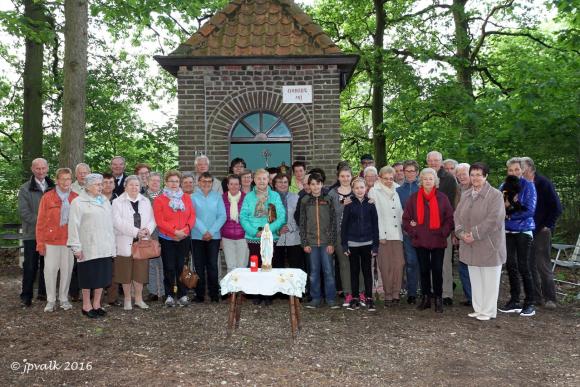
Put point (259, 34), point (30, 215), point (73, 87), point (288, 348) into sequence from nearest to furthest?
point (288, 348), point (30, 215), point (73, 87), point (259, 34)

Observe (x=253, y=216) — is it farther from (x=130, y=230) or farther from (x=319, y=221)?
(x=130, y=230)

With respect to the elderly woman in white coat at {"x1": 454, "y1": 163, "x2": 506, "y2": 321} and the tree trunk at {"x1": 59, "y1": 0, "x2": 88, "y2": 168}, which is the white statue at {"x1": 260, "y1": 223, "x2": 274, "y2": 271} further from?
the tree trunk at {"x1": 59, "y1": 0, "x2": 88, "y2": 168}

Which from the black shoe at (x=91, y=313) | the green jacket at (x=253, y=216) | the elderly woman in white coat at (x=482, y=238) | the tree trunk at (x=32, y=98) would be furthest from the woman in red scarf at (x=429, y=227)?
the tree trunk at (x=32, y=98)

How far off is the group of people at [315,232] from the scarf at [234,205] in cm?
2

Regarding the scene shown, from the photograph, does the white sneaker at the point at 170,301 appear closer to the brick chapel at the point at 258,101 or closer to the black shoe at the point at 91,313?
the black shoe at the point at 91,313

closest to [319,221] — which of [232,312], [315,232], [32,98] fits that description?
[315,232]

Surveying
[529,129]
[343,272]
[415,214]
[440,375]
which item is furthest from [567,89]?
[440,375]

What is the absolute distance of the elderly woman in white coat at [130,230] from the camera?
267 inches

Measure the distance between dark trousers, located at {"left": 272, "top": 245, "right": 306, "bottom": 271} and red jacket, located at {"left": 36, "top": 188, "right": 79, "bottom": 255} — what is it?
106 inches

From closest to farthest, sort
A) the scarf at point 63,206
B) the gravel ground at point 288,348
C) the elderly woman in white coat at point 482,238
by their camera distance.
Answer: the gravel ground at point 288,348, the elderly woman in white coat at point 482,238, the scarf at point 63,206

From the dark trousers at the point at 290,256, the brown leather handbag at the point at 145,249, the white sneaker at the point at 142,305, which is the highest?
the brown leather handbag at the point at 145,249

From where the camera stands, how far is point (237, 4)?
10227 mm

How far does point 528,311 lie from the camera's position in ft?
21.6

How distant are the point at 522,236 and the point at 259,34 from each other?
5714 mm
